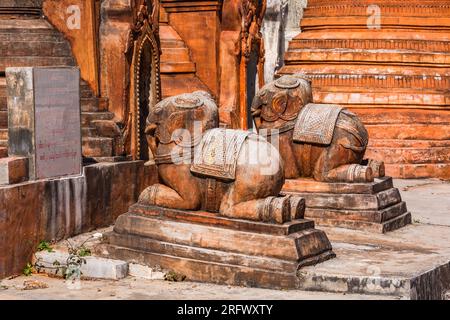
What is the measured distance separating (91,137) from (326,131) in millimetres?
2319

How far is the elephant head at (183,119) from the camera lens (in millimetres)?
8906

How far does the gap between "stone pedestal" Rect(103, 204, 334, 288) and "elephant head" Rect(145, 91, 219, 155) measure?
62 centimetres

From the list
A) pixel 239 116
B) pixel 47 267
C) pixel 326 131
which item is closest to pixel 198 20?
pixel 239 116

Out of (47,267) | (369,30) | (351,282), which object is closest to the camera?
(351,282)

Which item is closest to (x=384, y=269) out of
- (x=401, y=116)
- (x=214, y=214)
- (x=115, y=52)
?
(x=214, y=214)

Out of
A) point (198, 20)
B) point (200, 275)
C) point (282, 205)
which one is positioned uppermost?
point (198, 20)

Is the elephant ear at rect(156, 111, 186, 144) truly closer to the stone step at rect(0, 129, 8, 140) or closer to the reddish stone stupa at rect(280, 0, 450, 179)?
the stone step at rect(0, 129, 8, 140)

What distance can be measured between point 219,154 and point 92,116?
2.51 m

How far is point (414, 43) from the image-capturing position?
52.2 feet

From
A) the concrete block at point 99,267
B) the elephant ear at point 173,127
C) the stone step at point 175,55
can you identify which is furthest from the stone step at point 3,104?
the stone step at point 175,55

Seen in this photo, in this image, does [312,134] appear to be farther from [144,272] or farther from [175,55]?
[175,55]

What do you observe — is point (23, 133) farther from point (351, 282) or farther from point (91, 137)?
point (351, 282)

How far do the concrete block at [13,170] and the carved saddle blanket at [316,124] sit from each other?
3.09 m

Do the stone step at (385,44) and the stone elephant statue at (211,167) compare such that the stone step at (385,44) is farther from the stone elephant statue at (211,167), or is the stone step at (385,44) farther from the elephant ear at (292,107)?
the stone elephant statue at (211,167)
